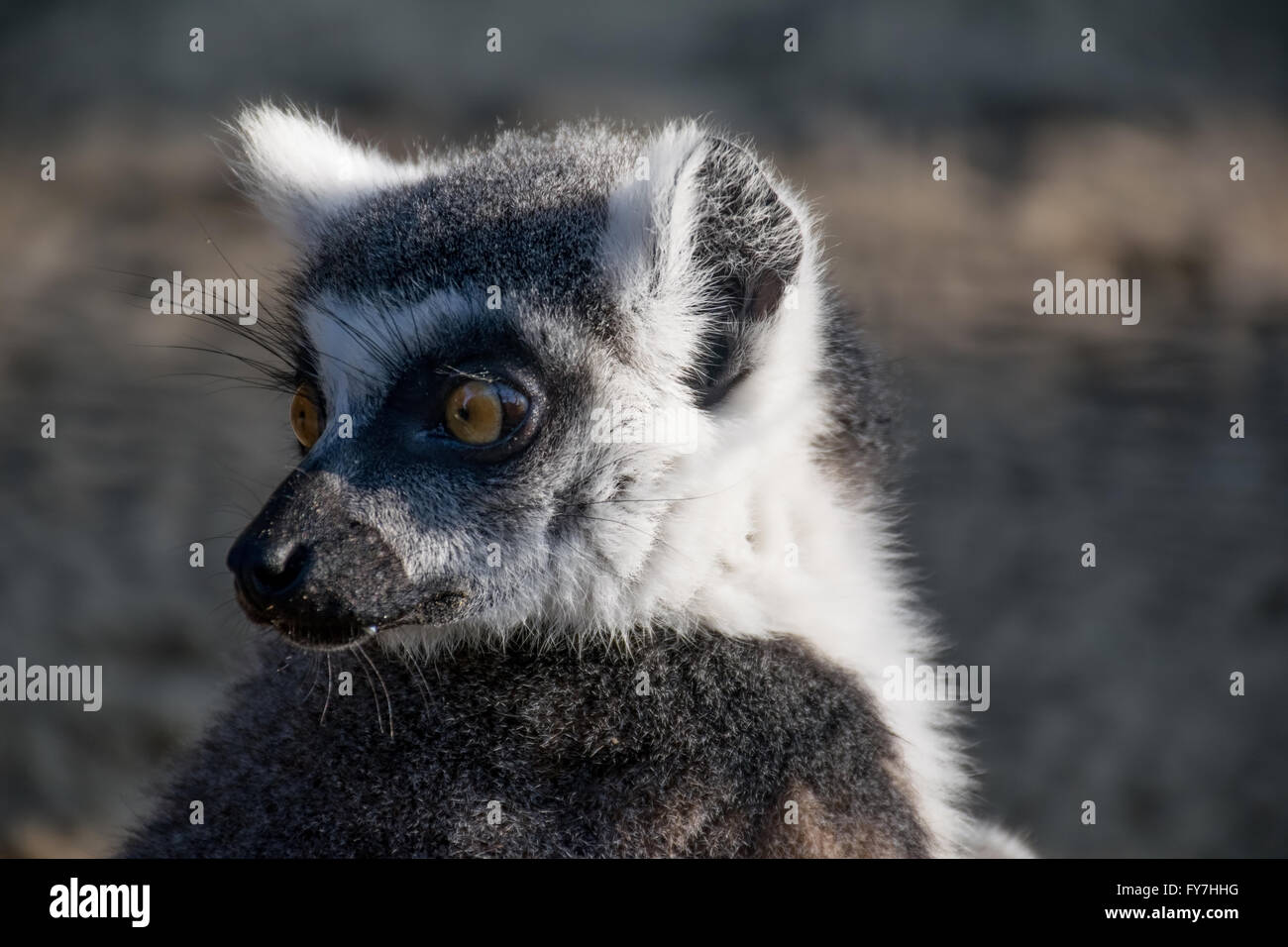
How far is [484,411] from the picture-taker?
2158 mm

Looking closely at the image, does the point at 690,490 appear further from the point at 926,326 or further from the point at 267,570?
the point at 926,326

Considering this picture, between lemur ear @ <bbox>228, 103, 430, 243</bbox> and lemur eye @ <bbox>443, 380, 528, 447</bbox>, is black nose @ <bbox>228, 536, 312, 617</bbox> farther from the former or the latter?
lemur ear @ <bbox>228, 103, 430, 243</bbox>

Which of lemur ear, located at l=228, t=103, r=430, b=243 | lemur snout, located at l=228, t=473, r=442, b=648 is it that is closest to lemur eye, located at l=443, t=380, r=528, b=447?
lemur snout, located at l=228, t=473, r=442, b=648

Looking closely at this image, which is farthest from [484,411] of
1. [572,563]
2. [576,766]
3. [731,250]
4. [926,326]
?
[926,326]

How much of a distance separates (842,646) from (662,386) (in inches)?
23.4

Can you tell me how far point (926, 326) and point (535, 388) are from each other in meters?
4.95

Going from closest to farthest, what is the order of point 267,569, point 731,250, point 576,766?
point 267,569, point 576,766, point 731,250

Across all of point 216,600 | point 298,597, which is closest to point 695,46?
point 216,600

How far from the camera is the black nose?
6.39 ft

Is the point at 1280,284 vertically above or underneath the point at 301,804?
above

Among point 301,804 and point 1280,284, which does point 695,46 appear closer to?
point 1280,284

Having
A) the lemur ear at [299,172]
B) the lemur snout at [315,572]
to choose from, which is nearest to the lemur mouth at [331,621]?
the lemur snout at [315,572]

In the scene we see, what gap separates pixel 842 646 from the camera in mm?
2316

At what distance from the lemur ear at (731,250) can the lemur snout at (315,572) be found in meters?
0.65
